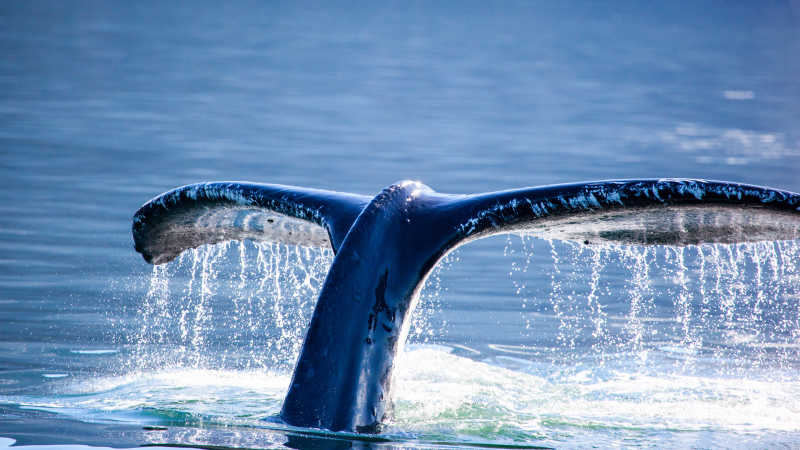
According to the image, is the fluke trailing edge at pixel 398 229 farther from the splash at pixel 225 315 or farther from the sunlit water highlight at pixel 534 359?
the splash at pixel 225 315

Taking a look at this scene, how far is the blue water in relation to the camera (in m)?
7.80

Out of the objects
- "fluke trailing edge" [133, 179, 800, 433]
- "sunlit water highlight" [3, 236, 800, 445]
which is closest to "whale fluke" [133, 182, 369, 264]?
"fluke trailing edge" [133, 179, 800, 433]

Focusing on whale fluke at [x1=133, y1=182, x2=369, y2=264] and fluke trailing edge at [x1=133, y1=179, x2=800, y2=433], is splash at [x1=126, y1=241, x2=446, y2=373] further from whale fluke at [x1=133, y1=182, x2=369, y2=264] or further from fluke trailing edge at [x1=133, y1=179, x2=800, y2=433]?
fluke trailing edge at [x1=133, y1=179, x2=800, y2=433]

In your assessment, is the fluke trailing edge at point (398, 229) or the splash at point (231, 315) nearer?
the fluke trailing edge at point (398, 229)

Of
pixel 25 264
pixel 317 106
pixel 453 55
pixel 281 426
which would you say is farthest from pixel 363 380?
pixel 453 55

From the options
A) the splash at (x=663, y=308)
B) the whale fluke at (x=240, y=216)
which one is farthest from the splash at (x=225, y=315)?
the splash at (x=663, y=308)

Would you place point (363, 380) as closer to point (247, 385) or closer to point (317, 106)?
point (247, 385)

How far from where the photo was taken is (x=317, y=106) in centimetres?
Result: 3769

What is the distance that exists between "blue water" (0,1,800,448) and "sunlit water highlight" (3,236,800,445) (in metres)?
0.04

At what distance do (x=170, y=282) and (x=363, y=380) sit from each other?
750 cm

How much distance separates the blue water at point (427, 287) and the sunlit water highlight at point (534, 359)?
4 centimetres

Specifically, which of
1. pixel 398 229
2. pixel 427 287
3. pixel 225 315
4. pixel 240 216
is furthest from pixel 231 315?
pixel 398 229

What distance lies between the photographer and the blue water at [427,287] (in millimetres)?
7797

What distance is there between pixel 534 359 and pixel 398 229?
13.3ft
